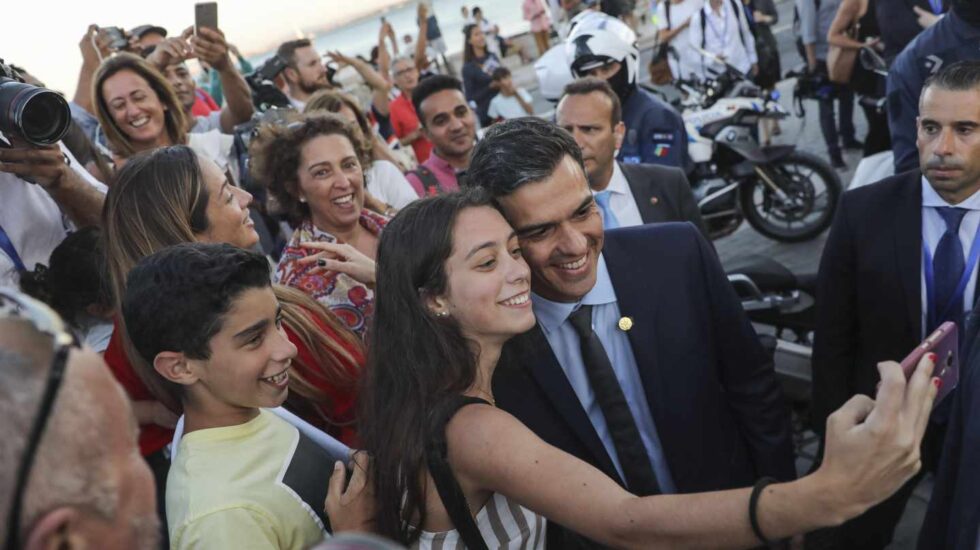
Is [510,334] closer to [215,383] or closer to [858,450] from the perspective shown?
[215,383]

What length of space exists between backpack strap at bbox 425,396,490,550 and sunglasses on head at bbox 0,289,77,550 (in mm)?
832

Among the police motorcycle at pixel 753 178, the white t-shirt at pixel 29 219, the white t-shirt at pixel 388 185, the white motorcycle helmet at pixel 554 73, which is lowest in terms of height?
the police motorcycle at pixel 753 178

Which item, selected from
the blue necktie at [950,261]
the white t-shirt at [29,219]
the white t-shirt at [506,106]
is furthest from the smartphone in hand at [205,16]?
the white t-shirt at [506,106]

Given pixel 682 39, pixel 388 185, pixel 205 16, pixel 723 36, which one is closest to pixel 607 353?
pixel 388 185

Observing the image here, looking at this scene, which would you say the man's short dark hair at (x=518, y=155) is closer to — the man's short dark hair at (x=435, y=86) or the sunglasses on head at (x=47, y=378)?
the sunglasses on head at (x=47, y=378)

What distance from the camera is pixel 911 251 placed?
2.77 metres

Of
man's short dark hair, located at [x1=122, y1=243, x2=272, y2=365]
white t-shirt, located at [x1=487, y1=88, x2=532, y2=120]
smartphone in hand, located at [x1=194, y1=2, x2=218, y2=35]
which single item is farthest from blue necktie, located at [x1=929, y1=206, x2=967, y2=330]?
white t-shirt, located at [x1=487, y1=88, x2=532, y2=120]

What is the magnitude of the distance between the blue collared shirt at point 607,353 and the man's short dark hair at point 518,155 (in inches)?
13.8

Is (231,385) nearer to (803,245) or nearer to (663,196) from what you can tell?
(663,196)

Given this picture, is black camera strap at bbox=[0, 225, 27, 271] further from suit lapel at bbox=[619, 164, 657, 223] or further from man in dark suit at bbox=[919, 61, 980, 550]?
man in dark suit at bbox=[919, 61, 980, 550]

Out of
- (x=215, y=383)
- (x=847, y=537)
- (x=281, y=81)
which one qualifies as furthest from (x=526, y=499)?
(x=281, y=81)

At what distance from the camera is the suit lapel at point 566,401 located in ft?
7.34

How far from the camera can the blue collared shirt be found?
2.37 m

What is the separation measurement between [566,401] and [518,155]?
656mm
